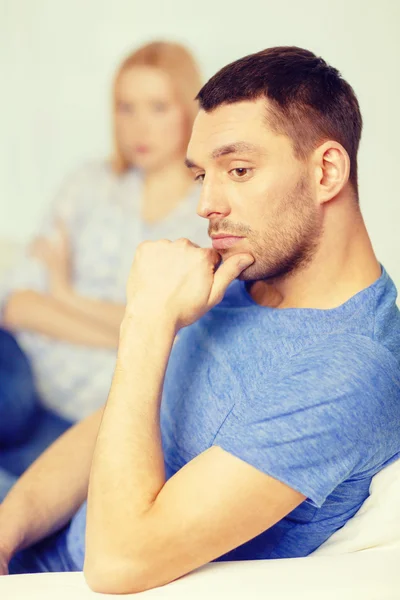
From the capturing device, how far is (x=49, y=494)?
1.18 meters

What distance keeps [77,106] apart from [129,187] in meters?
0.44

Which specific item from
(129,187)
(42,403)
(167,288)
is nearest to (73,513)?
(167,288)

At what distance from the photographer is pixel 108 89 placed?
2586mm

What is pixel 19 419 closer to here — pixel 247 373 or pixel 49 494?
pixel 49 494

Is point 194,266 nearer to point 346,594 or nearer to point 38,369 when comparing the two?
point 346,594

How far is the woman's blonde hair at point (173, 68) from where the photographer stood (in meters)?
2.28

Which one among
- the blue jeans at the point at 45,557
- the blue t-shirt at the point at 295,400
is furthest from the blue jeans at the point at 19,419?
the blue t-shirt at the point at 295,400

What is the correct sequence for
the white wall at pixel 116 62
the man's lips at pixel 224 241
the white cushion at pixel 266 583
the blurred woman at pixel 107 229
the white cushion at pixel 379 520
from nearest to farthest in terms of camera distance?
the white cushion at pixel 266 583 < the white cushion at pixel 379 520 < the man's lips at pixel 224 241 < the white wall at pixel 116 62 < the blurred woman at pixel 107 229

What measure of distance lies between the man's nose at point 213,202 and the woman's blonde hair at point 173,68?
1241mm

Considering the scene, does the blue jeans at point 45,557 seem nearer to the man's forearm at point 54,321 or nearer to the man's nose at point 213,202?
the man's nose at point 213,202

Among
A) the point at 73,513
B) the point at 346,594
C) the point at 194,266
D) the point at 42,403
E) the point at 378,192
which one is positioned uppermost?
the point at 194,266

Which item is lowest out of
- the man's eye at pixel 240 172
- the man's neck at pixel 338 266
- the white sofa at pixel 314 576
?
the white sofa at pixel 314 576

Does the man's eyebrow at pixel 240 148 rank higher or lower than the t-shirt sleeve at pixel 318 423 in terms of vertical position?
higher

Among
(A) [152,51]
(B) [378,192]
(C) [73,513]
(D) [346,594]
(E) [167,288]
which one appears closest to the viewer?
(D) [346,594]
